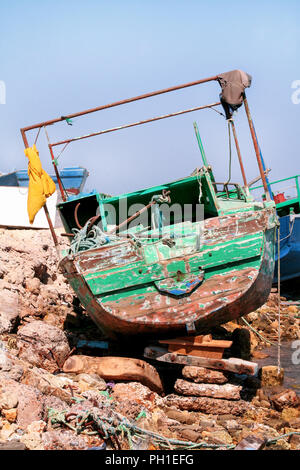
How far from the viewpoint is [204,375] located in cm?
548

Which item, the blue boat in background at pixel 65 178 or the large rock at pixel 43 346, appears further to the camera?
the blue boat in background at pixel 65 178

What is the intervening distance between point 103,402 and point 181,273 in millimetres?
1858

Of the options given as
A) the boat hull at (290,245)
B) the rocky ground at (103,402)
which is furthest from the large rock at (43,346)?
the boat hull at (290,245)

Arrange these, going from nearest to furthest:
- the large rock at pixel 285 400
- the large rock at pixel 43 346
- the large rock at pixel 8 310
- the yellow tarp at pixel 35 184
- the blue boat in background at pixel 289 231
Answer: the large rock at pixel 285 400 < the large rock at pixel 43 346 < the large rock at pixel 8 310 < the yellow tarp at pixel 35 184 < the blue boat in background at pixel 289 231

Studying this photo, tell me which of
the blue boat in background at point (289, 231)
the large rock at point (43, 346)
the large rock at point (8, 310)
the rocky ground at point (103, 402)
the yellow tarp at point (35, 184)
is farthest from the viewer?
the blue boat in background at point (289, 231)

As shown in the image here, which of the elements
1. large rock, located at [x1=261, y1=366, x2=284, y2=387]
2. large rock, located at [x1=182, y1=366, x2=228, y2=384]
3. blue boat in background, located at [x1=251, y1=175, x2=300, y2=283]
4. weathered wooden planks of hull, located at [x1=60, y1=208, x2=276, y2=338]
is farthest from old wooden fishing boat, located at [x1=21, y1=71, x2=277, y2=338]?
blue boat in background, located at [x1=251, y1=175, x2=300, y2=283]

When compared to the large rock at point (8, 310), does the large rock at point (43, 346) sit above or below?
below

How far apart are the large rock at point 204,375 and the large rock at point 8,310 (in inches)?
101

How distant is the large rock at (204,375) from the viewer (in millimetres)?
5445

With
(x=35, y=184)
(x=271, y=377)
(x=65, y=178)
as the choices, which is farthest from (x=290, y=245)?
(x=35, y=184)

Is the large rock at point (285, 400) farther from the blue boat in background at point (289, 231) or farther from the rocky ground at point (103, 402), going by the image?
the blue boat in background at point (289, 231)
